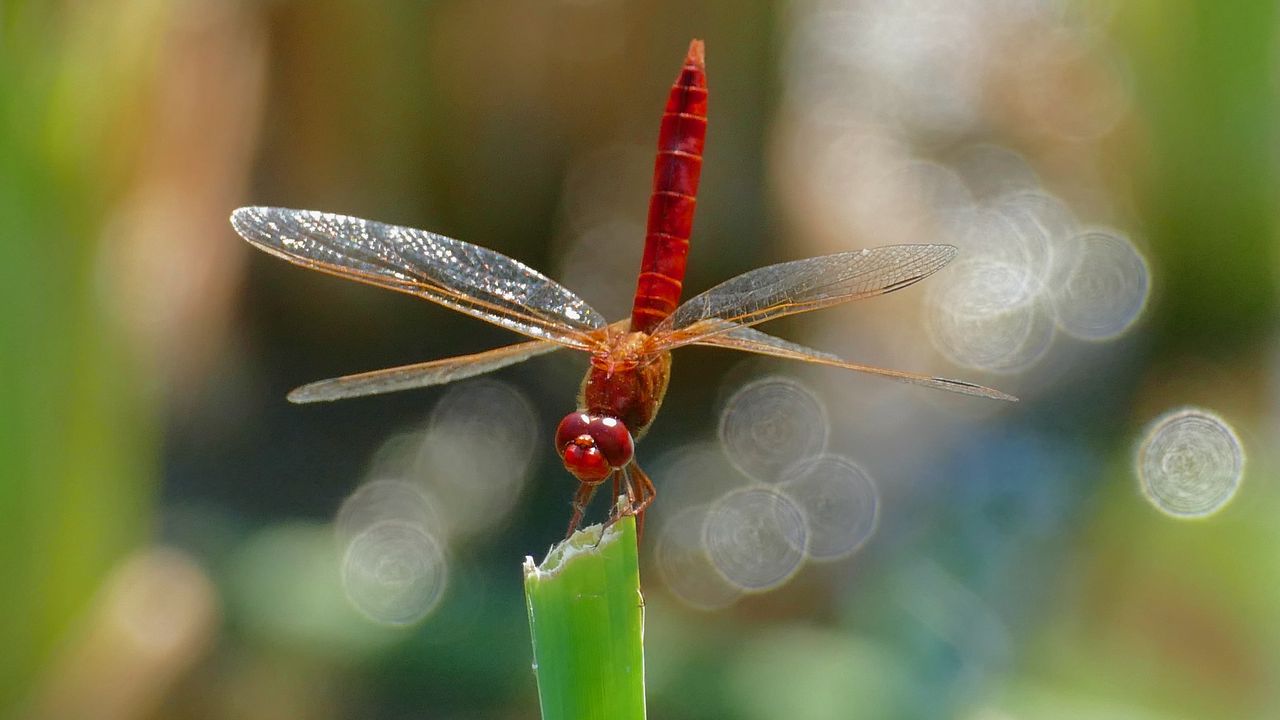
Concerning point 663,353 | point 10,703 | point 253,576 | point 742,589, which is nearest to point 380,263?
point 663,353

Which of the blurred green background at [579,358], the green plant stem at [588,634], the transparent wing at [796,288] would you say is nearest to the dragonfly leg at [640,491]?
the transparent wing at [796,288]

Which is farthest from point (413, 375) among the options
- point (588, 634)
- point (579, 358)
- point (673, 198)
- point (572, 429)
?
point (579, 358)

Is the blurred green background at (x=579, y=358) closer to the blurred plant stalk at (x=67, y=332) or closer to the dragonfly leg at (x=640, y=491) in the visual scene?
the blurred plant stalk at (x=67, y=332)

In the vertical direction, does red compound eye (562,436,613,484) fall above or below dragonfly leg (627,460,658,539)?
above

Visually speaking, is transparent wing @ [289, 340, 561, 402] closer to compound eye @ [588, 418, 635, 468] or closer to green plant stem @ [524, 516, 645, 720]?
compound eye @ [588, 418, 635, 468]

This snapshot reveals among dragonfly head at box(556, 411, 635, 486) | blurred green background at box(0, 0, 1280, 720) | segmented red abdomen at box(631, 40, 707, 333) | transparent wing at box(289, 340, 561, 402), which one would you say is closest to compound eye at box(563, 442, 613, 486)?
dragonfly head at box(556, 411, 635, 486)

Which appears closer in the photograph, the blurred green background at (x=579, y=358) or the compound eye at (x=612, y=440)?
the compound eye at (x=612, y=440)

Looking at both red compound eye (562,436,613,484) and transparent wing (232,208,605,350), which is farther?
transparent wing (232,208,605,350)

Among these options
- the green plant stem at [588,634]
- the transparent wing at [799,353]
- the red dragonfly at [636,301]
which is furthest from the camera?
the red dragonfly at [636,301]
